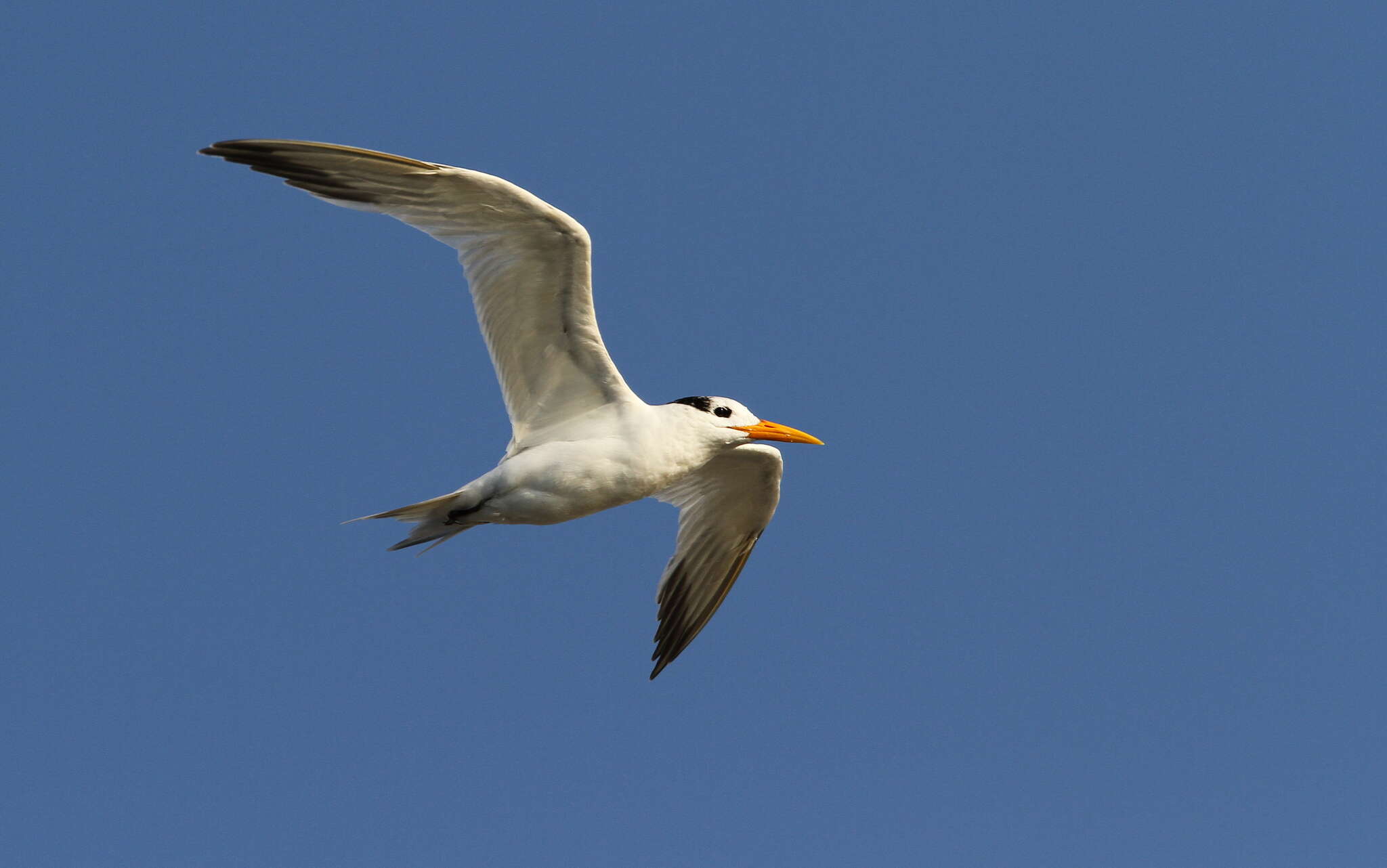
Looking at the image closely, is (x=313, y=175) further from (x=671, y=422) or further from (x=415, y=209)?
(x=671, y=422)

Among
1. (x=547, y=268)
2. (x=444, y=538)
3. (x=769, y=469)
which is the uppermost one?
(x=547, y=268)

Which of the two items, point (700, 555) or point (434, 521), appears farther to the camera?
point (700, 555)

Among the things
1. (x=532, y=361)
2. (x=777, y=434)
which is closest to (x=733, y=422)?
(x=777, y=434)

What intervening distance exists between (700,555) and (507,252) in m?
4.18

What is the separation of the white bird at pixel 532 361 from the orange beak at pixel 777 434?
2cm

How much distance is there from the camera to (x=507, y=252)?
430 inches

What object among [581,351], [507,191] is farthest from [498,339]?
[507,191]

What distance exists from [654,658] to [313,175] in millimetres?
5751

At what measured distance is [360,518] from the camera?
11094 millimetres

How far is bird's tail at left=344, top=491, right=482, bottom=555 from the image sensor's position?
37.1 ft

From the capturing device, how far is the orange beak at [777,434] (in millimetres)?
12094

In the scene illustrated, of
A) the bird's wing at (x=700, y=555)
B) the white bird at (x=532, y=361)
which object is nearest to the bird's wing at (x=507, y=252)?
the white bird at (x=532, y=361)

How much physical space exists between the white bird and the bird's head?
0.04 ft

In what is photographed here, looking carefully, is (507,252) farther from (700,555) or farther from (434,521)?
(700,555)
